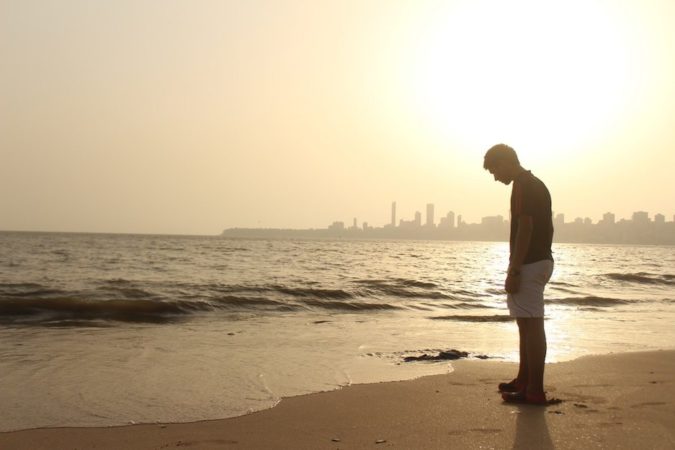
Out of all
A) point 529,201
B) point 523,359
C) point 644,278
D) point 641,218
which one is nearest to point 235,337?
point 523,359

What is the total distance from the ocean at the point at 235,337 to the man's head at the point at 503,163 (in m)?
2.06

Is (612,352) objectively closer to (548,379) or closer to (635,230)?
(548,379)

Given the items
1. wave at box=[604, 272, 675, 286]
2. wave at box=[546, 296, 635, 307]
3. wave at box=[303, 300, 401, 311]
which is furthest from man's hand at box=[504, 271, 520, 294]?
wave at box=[604, 272, 675, 286]

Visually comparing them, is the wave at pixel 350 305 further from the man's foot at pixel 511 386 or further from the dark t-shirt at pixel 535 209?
the dark t-shirt at pixel 535 209

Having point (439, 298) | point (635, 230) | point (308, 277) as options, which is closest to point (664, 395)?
point (439, 298)

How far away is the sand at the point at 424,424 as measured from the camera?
146 inches

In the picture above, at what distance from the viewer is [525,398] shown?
15.3 ft

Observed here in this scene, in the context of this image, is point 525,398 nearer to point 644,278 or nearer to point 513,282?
point 513,282

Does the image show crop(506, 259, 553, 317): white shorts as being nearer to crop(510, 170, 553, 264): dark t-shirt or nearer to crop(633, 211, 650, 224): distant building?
crop(510, 170, 553, 264): dark t-shirt

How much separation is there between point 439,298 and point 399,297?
40.7 inches

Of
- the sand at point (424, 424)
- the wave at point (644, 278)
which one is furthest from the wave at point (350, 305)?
the wave at point (644, 278)

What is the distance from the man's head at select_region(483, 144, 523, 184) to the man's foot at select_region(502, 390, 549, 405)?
159cm

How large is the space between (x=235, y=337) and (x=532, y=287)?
4.89 meters

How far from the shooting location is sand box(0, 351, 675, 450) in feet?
12.1
